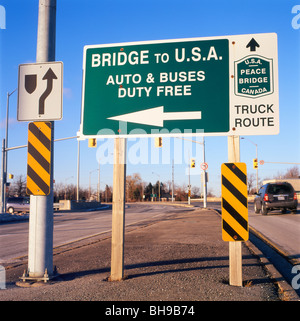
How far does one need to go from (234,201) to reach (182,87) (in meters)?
1.97

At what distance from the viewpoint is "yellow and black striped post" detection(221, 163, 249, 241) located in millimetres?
5484

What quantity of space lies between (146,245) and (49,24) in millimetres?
5984

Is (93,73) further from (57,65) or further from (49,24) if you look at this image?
(49,24)

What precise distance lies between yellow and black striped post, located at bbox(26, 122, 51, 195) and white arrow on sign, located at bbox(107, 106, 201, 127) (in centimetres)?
119

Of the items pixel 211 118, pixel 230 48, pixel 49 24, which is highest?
pixel 49 24

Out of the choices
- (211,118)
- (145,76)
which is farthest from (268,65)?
(145,76)

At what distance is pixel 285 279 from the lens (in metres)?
6.20

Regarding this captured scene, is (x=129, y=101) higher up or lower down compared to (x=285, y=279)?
higher up

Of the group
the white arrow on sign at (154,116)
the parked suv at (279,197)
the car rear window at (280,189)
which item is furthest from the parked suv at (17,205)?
the white arrow on sign at (154,116)

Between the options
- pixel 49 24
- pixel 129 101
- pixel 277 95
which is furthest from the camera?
pixel 49 24

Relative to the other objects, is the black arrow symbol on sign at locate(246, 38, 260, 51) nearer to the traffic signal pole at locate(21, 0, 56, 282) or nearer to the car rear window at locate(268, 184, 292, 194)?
the traffic signal pole at locate(21, 0, 56, 282)

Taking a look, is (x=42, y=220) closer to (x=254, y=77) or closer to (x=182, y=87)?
(x=182, y=87)

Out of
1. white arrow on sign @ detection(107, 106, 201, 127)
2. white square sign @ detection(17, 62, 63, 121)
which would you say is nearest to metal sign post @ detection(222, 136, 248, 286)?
white arrow on sign @ detection(107, 106, 201, 127)
